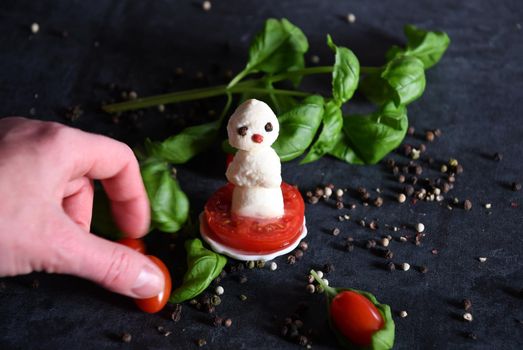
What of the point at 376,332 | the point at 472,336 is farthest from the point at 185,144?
the point at 472,336

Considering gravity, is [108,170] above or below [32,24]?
above

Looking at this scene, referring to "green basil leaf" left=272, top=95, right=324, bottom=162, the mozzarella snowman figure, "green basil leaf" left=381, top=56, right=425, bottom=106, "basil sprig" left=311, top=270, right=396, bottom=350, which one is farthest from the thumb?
"green basil leaf" left=381, top=56, right=425, bottom=106

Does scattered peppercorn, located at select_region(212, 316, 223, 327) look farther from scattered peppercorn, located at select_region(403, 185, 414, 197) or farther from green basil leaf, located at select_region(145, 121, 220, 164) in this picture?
scattered peppercorn, located at select_region(403, 185, 414, 197)

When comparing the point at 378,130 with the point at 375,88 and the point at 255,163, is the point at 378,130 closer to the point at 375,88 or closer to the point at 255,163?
the point at 375,88

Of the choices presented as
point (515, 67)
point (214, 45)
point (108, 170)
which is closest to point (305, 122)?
point (108, 170)

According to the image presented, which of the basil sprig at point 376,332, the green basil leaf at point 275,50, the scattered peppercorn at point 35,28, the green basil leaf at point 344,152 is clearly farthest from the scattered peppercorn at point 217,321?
the scattered peppercorn at point 35,28

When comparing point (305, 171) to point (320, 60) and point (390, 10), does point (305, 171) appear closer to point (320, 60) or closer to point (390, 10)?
point (320, 60)

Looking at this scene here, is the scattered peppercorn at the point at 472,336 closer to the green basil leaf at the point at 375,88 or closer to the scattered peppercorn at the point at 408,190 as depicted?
the scattered peppercorn at the point at 408,190
